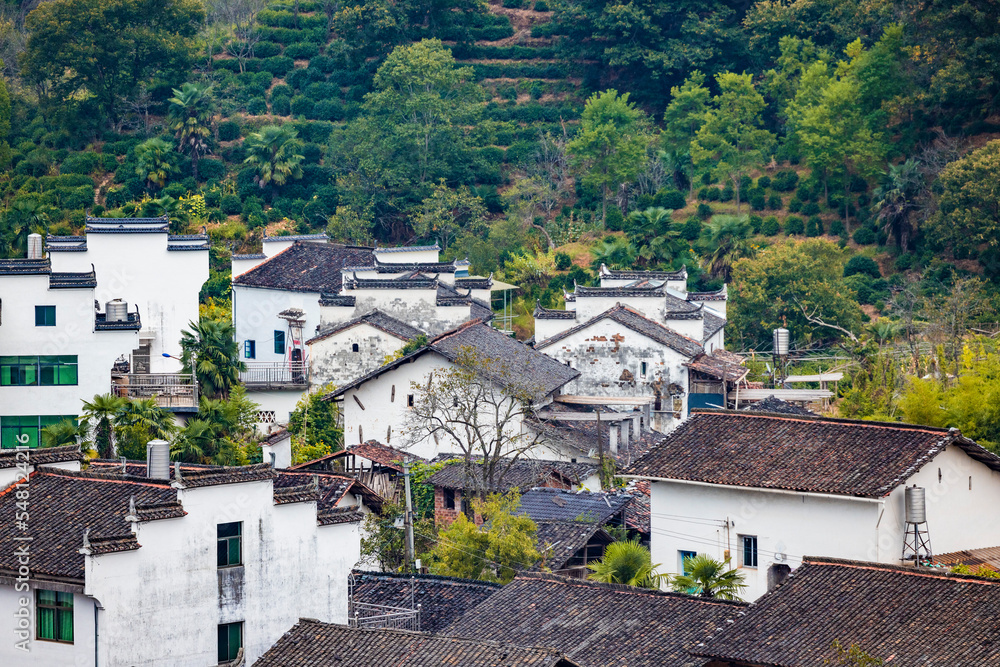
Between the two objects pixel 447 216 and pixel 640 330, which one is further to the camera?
pixel 447 216

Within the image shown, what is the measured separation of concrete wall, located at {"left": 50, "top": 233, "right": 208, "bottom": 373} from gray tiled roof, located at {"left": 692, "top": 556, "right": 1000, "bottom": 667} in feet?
92.8

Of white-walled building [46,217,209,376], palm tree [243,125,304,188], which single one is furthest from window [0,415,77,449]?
palm tree [243,125,304,188]

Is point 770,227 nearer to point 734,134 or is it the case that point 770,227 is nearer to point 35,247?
point 734,134

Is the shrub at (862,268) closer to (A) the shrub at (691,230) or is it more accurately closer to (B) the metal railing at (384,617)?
(A) the shrub at (691,230)

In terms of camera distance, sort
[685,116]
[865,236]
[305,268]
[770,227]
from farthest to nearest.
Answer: [685,116] < [770,227] < [865,236] < [305,268]

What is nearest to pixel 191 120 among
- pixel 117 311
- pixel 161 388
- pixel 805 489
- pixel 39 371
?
pixel 117 311

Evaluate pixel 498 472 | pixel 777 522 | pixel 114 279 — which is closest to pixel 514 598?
pixel 777 522

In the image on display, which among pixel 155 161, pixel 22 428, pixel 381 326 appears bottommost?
pixel 22 428

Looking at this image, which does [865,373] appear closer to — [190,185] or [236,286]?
[236,286]

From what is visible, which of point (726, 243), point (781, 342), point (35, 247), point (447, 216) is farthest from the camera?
point (447, 216)

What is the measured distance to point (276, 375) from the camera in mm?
52812

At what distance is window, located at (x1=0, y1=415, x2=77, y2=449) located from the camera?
1714 inches

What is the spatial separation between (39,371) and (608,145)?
40129 mm

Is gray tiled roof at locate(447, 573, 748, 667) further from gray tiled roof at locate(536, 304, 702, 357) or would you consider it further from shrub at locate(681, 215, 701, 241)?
shrub at locate(681, 215, 701, 241)
